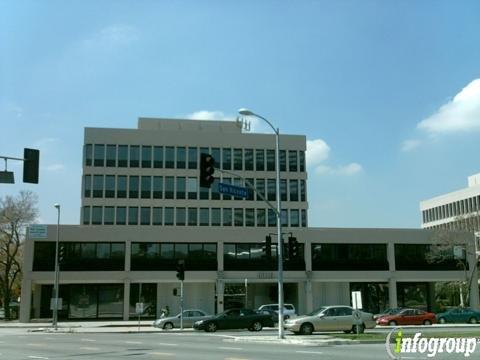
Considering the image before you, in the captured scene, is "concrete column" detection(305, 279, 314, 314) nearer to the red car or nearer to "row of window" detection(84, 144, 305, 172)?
the red car

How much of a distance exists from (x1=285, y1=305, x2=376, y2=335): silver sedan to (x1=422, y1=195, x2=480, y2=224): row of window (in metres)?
84.5

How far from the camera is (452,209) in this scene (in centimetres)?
12738

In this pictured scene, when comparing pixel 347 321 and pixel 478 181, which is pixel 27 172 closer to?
pixel 347 321

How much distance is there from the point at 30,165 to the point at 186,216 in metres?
54.6

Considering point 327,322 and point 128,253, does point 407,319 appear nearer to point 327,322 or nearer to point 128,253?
point 327,322

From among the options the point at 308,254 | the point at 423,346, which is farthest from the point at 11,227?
the point at 423,346

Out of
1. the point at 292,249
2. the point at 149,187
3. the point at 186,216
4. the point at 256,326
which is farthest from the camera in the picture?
the point at 186,216

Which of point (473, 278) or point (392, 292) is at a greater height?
point (473, 278)

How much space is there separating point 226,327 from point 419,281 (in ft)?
89.4

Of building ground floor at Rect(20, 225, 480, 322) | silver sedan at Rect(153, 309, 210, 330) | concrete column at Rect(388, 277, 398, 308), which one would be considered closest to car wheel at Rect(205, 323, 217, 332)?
Result: silver sedan at Rect(153, 309, 210, 330)

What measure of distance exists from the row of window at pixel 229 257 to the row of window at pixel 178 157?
18.3 m

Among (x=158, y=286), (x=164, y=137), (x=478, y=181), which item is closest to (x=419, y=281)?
(x=158, y=286)

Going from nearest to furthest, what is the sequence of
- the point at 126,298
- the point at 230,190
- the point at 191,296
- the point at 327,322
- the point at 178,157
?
the point at 230,190 < the point at 327,322 < the point at 126,298 < the point at 191,296 < the point at 178,157

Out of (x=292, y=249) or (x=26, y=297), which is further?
(x=26, y=297)
